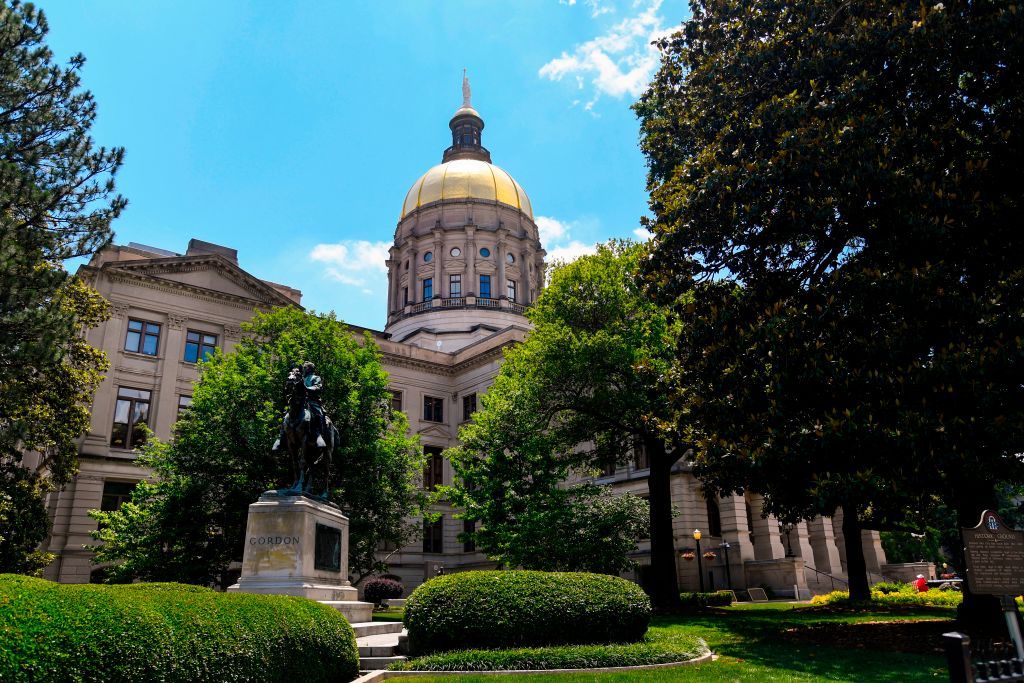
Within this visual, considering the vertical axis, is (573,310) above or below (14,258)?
above

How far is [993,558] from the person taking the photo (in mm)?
9578

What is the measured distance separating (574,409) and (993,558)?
19163 mm

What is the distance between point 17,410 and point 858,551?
102 feet

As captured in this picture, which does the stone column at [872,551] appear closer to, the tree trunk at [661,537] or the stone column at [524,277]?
the tree trunk at [661,537]

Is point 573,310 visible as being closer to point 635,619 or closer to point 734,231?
point 734,231

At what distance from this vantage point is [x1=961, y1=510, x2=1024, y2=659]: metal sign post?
9375mm

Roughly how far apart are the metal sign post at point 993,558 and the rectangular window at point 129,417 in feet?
128

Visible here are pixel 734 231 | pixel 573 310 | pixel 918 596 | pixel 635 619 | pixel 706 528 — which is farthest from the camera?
pixel 706 528

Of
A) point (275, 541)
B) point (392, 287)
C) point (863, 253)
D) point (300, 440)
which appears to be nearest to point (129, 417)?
point (300, 440)

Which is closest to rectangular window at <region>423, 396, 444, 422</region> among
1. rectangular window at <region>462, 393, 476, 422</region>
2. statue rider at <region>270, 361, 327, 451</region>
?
rectangular window at <region>462, 393, 476, 422</region>

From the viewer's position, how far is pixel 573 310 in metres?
29.9

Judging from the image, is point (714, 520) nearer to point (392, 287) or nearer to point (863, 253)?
point (863, 253)

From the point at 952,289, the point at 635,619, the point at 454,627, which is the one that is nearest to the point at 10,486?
the point at 454,627

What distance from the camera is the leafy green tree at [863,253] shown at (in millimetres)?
12414
